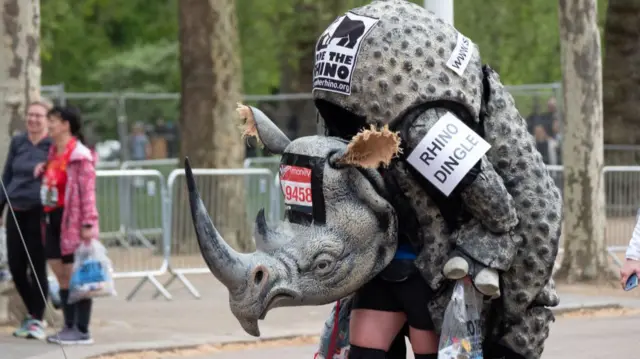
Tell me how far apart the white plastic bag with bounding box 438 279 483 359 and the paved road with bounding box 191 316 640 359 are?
4269 millimetres

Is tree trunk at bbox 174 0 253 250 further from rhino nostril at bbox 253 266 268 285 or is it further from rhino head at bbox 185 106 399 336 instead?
rhino nostril at bbox 253 266 268 285

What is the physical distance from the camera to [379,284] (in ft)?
19.3

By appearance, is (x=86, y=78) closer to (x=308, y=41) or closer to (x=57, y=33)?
(x=57, y=33)

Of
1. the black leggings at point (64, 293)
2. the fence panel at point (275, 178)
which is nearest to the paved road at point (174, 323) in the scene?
the black leggings at point (64, 293)

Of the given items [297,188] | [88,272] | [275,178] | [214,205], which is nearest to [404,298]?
[297,188]

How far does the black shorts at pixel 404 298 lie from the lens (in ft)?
19.1

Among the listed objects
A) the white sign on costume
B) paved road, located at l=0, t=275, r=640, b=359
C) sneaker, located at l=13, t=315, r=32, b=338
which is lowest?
paved road, located at l=0, t=275, r=640, b=359

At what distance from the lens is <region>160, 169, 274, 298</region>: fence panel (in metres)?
14.9

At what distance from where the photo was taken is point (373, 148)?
5402mm

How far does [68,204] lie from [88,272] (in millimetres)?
503

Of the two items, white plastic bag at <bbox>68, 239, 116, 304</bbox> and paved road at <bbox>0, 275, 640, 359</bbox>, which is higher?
white plastic bag at <bbox>68, 239, 116, 304</bbox>

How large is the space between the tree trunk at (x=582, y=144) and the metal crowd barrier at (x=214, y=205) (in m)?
3.16

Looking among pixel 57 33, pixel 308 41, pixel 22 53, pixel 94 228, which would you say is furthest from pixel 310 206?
pixel 57 33

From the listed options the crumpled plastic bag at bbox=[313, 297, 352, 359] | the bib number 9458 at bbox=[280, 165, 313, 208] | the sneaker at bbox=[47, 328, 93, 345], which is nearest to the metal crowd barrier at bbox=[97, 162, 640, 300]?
the sneaker at bbox=[47, 328, 93, 345]
